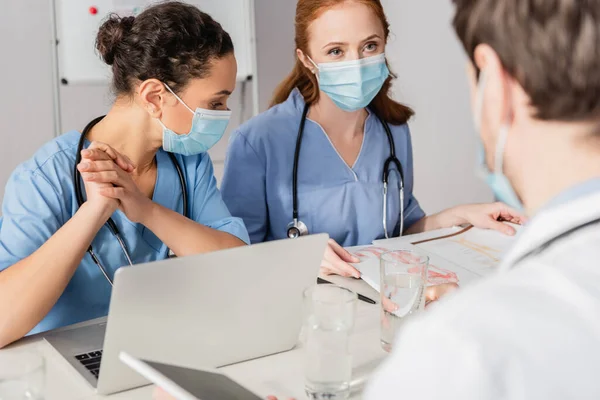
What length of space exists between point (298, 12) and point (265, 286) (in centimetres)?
109

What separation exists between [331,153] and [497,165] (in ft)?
3.97

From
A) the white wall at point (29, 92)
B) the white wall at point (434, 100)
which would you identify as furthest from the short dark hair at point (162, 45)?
the white wall at point (434, 100)

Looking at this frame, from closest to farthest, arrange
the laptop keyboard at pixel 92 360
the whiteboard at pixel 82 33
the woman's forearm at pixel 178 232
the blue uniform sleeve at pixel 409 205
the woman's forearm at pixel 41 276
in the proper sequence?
1. the laptop keyboard at pixel 92 360
2. the woman's forearm at pixel 41 276
3. the woman's forearm at pixel 178 232
4. the blue uniform sleeve at pixel 409 205
5. the whiteboard at pixel 82 33

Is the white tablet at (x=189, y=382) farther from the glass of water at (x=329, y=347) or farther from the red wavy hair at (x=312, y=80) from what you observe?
the red wavy hair at (x=312, y=80)

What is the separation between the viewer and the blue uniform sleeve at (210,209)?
1.68 m

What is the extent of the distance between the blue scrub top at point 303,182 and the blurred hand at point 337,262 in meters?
0.37

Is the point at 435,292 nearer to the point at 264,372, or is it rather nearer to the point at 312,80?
the point at 264,372

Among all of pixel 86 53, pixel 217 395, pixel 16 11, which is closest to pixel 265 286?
pixel 217 395

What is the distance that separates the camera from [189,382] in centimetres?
83

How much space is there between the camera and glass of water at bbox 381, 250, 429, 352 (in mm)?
1213

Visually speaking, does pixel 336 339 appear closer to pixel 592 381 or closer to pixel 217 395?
pixel 217 395

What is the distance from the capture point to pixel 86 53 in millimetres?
3174

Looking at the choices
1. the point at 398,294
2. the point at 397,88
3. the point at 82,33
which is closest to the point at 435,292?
the point at 398,294

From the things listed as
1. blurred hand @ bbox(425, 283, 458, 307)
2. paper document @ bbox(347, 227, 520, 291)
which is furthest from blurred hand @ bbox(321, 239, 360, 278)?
blurred hand @ bbox(425, 283, 458, 307)
